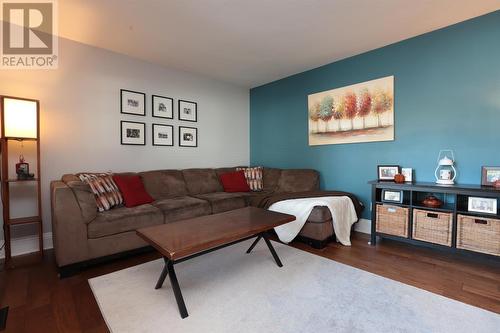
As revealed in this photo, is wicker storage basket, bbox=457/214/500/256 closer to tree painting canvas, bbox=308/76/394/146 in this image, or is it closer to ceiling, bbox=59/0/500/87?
tree painting canvas, bbox=308/76/394/146

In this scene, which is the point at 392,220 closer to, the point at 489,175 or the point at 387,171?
the point at 387,171

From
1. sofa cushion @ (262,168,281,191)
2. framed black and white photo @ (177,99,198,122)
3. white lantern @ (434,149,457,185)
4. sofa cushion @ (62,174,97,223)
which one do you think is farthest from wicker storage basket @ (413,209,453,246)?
framed black and white photo @ (177,99,198,122)

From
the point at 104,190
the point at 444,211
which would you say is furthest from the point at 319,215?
the point at 104,190

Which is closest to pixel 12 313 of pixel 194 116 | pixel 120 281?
pixel 120 281

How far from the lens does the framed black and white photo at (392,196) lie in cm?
266

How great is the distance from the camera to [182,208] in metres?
2.78

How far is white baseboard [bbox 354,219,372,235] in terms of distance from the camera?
323 cm

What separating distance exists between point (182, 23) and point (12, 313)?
9.21ft

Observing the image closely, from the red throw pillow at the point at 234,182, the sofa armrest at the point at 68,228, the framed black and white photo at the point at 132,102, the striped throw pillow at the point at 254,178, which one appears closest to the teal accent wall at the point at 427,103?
the striped throw pillow at the point at 254,178

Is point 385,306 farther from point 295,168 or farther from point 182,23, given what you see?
point 182,23

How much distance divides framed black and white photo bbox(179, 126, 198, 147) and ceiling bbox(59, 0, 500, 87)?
3.47ft

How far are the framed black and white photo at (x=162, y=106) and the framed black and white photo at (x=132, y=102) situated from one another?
16cm

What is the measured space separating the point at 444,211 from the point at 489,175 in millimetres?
567

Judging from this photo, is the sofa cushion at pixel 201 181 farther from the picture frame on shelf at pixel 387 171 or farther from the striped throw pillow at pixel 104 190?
the picture frame on shelf at pixel 387 171
